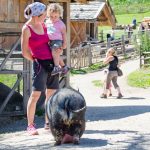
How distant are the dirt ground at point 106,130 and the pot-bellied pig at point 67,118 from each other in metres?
0.13

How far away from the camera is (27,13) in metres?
9.05

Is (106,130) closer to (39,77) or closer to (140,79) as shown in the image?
(39,77)

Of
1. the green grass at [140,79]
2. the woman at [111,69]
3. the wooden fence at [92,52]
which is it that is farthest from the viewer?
the wooden fence at [92,52]

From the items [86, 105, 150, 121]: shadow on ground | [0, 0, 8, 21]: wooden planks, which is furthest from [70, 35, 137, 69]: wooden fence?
[0, 0, 8, 21]: wooden planks

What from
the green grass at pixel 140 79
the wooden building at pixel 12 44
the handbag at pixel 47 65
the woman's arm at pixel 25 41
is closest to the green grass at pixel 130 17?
the green grass at pixel 140 79

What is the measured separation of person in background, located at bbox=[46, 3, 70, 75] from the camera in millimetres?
9016

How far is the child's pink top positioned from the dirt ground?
4.81ft

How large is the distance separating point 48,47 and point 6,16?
8.79ft

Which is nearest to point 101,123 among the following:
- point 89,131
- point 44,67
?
point 89,131

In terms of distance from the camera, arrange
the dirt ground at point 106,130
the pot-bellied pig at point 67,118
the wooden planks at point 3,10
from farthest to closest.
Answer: the wooden planks at point 3,10 → the dirt ground at point 106,130 → the pot-bellied pig at point 67,118

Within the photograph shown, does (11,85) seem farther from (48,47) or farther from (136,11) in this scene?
(136,11)

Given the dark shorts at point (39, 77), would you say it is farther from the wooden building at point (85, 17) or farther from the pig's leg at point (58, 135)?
the wooden building at point (85, 17)

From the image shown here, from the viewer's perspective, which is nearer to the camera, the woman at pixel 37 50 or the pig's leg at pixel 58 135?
the pig's leg at pixel 58 135

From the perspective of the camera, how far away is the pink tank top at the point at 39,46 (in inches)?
352
